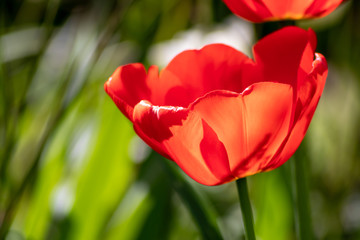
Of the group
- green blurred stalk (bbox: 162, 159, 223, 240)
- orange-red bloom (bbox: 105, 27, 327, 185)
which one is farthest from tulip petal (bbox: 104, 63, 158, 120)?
green blurred stalk (bbox: 162, 159, 223, 240)

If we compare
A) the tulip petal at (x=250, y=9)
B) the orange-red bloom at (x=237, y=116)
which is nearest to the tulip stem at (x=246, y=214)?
the orange-red bloom at (x=237, y=116)

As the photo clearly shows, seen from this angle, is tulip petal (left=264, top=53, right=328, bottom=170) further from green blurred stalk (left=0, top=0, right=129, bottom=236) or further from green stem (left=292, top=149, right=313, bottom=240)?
green blurred stalk (left=0, top=0, right=129, bottom=236)

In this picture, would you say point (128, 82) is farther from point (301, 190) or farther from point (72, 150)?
point (72, 150)

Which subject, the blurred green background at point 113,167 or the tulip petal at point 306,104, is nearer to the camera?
the tulip petal at point 306,104

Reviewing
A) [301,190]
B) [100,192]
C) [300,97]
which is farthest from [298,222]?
[100,192]

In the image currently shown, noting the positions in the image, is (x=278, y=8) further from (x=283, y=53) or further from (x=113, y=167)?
(x=113, y=167)

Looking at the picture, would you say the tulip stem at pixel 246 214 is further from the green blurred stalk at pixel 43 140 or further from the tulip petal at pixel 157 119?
the green blurred stalk at pixel 43 140
